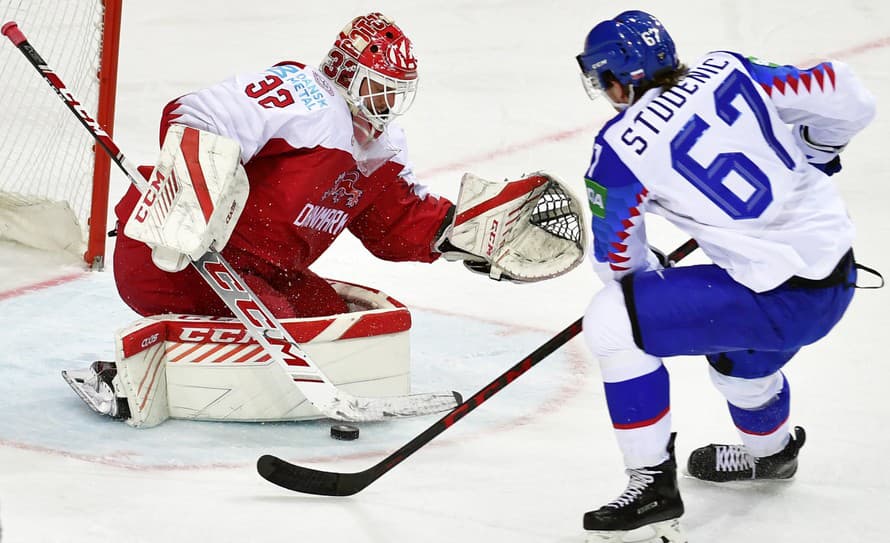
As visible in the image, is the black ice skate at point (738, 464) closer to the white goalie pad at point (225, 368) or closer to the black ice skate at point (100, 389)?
the white goalie pad at point (225, 368)

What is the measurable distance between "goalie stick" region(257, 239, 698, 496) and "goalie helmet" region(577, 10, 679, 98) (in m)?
0.54

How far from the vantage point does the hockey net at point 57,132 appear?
13.1 feet

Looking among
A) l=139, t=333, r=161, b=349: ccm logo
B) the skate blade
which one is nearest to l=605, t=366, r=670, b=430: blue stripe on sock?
the skate blade

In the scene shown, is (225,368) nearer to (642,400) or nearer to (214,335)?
(214,335)

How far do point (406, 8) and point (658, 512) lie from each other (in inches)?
173

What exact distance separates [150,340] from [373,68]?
2.61 feet

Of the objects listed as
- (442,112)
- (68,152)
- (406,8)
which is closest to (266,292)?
(68,152)

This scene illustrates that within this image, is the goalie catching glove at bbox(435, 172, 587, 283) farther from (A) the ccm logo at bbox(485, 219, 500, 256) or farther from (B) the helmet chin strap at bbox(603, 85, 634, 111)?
(B) the helmet chin strap at bbox(603, 85, 634, 111)

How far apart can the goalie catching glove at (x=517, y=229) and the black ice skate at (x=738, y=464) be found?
0.69 m

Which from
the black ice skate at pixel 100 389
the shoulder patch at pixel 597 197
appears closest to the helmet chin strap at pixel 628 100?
the shoulder patch at pixel 597 197

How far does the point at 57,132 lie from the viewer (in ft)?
15.6

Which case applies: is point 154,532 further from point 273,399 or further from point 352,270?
point 352,270

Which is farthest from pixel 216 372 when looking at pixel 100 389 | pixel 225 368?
pixel 100 389

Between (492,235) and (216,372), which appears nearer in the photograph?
(216,372)
